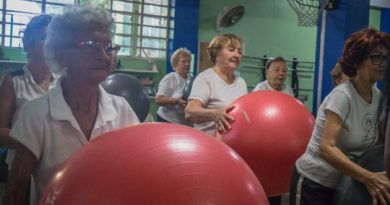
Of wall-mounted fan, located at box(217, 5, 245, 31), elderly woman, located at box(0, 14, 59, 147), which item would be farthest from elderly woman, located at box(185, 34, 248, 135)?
wall-mounted fan, located at box(217, 5, 245, 31)

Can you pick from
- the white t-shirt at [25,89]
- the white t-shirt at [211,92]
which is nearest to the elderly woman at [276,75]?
the white t-shirt at [211,92]

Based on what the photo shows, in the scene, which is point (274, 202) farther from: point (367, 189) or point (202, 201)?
point (202, 201)

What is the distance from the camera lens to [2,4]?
6418 mm

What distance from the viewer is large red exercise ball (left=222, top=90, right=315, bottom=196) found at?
216 cm

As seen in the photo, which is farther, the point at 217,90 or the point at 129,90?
the point at 129,90

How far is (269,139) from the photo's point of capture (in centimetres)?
217

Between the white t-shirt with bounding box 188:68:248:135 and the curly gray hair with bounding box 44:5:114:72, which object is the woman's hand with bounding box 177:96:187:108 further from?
the curly gray hair with bounding box 44:5:114:72

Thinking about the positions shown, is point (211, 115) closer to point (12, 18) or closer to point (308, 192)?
point (308, 192)

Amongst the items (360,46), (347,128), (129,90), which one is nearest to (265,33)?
A: (129,90)

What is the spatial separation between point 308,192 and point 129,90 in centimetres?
252

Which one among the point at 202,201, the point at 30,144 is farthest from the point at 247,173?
the point at 30,144

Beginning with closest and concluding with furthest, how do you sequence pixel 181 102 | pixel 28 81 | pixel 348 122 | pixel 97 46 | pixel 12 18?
pixel 97 46
pixel 348 122
pixel 28 81
pixel 181 102
pixel 12 18

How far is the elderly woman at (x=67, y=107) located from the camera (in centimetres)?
121

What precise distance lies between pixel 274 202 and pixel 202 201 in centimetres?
Answer: 161
